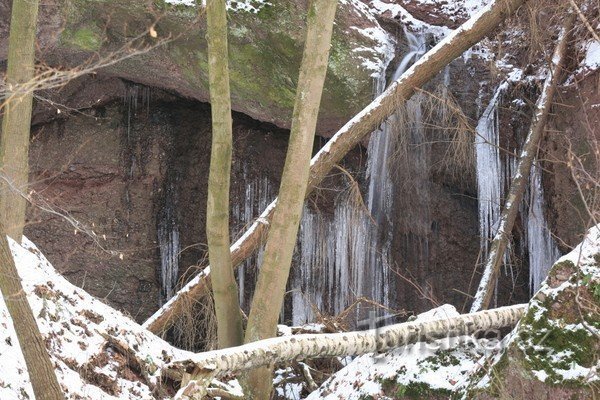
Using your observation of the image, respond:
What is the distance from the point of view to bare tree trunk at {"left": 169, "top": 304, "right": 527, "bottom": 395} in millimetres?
5039

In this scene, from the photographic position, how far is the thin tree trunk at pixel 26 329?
4035 mm

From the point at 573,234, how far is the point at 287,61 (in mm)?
3818

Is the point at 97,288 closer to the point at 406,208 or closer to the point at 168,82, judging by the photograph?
the point at 168,82


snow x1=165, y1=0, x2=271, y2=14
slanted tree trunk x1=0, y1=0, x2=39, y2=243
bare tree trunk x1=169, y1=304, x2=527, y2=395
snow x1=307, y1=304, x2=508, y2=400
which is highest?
snow x1=165, y1=0, x2=271, y2=14

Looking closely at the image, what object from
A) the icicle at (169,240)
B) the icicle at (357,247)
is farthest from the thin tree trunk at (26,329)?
the icicle at (169,240)

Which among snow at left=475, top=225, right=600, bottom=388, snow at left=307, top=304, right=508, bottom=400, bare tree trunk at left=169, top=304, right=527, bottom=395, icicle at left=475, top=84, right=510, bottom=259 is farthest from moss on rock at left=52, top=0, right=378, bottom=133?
snow at left=475, top=225, right=600, bottom=388

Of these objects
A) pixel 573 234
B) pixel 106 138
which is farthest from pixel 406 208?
pixel 106 138

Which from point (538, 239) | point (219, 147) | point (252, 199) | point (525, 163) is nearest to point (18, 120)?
point (219, 147)

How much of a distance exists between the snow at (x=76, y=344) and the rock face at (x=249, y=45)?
4.52 metres

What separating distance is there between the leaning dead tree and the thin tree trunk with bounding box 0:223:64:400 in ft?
10.3

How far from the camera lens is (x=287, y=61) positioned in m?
10.2

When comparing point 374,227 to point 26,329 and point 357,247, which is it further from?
point 26,329

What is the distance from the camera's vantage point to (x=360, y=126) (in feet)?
25.6

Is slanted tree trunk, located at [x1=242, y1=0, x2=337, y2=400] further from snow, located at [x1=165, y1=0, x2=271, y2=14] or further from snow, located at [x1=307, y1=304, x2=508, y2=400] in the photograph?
snow, located at [x1=165, y1=0, x2=271, y2=14]
